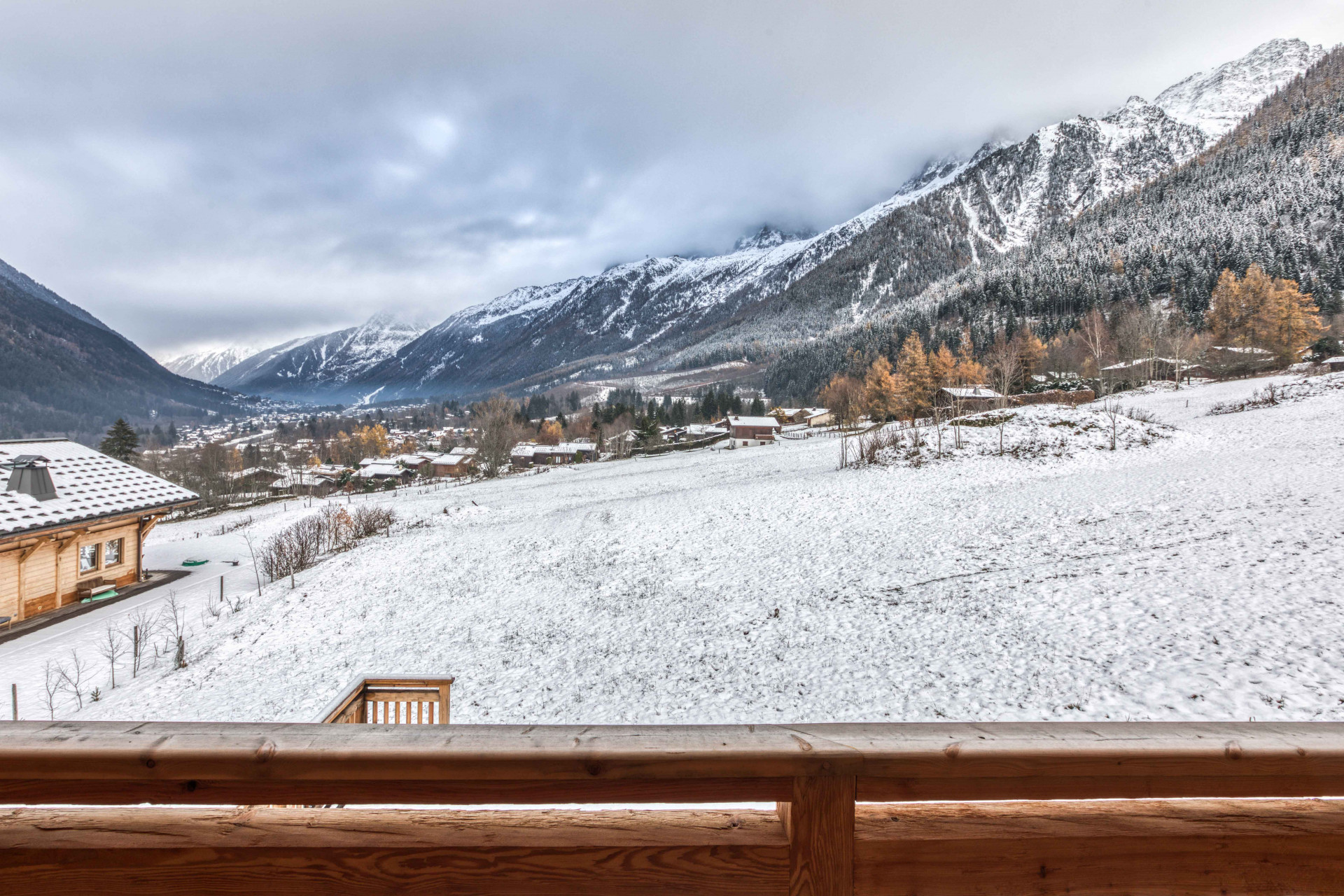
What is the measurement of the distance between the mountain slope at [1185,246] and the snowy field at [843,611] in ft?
249

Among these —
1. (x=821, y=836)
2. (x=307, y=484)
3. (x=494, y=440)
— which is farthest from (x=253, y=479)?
(x=821, y=836)

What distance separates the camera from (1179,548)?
36.4ft

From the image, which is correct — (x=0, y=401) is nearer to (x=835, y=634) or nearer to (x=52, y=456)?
(x=52, y=456)

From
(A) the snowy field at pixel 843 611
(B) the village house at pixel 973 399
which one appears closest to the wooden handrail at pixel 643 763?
(A) the snowy field at pixel 843 611

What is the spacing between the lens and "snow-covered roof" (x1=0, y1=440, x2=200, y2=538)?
12.4 metres

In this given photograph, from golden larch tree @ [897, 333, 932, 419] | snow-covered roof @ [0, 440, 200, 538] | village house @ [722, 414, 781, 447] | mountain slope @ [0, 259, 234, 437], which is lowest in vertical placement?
snow-covered roof @ [0, 440, 200, 538]

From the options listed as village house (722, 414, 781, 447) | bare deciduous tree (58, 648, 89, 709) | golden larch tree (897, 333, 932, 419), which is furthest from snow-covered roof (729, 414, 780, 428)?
bare deciduous tree (58, 648, 89, 709)

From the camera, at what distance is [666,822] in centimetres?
139

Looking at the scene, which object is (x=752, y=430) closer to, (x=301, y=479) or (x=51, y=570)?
(x=301, y=479)

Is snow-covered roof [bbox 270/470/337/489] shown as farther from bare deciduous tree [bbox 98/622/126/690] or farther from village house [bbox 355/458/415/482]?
bare deciduous tree [bbox 98/622/126/690]

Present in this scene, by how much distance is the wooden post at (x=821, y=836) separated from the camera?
128 centimetres

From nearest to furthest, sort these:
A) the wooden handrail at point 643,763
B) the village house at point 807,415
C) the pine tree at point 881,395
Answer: the wooden handrail at point 643,763 < the pine tree at point 881,395 < the village house at point 807,415

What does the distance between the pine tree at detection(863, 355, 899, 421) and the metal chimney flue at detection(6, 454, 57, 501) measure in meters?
63.6

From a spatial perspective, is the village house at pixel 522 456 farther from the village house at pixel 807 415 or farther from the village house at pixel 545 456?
the village house at pixel 807 415
